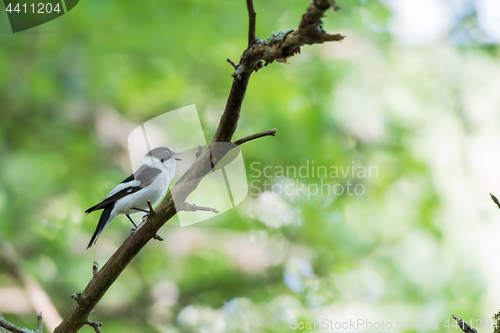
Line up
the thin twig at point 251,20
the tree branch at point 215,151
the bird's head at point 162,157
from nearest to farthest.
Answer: the tree branch at point 215,151 < the thin twig at point 251,20 < the bird's head at point 162,157

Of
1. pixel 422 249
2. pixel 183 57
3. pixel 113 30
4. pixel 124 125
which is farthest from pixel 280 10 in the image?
pixel 422 249

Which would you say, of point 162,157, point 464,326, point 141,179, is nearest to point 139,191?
point 141,179

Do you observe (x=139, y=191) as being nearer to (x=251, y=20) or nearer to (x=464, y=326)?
(x=251, y=20)

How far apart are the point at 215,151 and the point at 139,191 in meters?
1.53

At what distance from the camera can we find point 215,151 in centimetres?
168

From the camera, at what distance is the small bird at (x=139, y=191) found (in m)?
2.93

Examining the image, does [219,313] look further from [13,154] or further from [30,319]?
[13,154]

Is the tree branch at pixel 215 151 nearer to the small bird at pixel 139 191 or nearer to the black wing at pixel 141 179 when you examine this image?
the small bird at pixel 139 191

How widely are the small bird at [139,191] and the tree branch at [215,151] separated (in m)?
0.87

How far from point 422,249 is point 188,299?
3.01 m

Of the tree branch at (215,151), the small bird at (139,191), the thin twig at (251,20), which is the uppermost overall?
the small bird at (139,191)

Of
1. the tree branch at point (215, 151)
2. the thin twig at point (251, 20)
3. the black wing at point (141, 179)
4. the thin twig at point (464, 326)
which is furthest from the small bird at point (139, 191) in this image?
the thin twig at point (464, 326)

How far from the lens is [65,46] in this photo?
509 cm

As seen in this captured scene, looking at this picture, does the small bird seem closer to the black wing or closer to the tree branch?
the black wing
